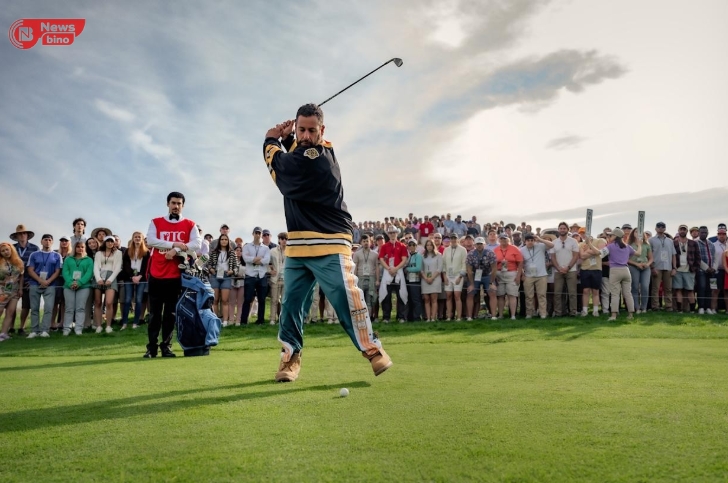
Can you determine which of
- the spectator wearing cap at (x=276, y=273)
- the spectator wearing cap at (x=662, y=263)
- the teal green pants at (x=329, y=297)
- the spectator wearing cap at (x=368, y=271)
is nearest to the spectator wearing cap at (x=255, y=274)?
the spectator wearing cap at (x=276, y=273)

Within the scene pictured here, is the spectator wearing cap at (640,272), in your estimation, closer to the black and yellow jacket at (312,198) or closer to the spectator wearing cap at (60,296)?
the black and yellow jacket at (312,198)

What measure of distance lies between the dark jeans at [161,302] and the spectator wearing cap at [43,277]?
7046 mm

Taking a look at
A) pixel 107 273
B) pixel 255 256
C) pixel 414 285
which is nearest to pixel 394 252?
pixel 414 285

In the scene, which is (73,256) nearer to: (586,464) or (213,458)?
(213,458)

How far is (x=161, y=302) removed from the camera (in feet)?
28.4

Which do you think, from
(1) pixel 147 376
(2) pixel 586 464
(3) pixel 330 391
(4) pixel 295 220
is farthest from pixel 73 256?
(2) pixel 586 464

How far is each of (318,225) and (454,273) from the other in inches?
409

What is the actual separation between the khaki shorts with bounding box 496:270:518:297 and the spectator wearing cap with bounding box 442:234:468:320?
0.97 m

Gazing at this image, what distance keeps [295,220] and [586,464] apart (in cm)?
353

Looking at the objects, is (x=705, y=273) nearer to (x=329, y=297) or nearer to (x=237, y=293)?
(x=237, y=293)

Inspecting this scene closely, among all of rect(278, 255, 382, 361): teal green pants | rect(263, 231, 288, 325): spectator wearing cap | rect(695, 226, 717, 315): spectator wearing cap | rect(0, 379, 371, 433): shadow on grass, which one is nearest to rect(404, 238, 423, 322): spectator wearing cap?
rect(263, 231, 288, 325): spectator wearing cap

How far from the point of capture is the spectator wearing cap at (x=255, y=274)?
15.2 meters

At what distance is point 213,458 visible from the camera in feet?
9.27

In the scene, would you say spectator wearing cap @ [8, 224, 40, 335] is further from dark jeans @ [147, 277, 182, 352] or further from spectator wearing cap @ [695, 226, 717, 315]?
spectator wearing cap @ [695, 226, 717, 315]
